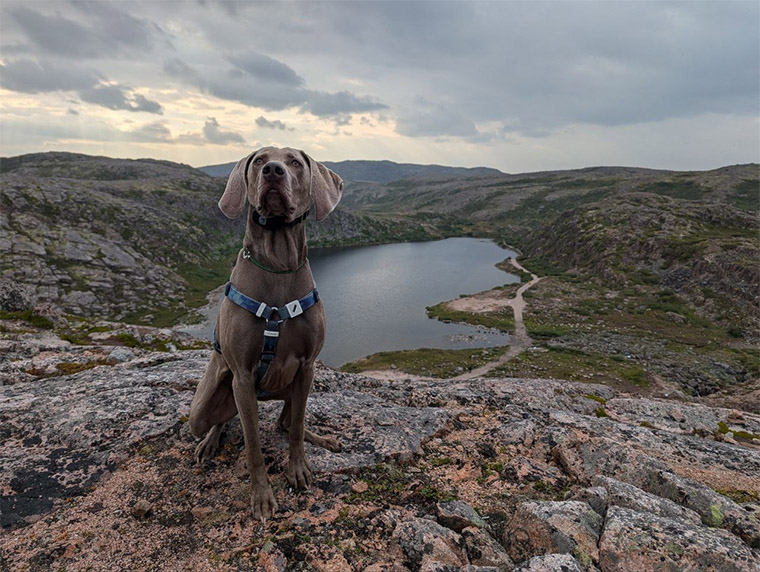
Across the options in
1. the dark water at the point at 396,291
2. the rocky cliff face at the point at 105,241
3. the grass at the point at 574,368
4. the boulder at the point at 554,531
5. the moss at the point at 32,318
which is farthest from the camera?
the rocky cliff face at the point at 105,241

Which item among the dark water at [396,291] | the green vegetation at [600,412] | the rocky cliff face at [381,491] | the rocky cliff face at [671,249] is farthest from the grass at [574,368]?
the rocky cliff face at [381,491]

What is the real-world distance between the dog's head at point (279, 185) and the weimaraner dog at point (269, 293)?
0.04 ft

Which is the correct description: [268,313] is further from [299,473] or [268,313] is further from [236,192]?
[299,473]

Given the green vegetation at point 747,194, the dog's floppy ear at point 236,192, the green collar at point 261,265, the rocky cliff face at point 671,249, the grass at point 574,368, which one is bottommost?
the grass at point 574,368

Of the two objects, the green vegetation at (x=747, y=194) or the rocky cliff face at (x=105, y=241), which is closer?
the rocky cliff face at (x=105, y=241)

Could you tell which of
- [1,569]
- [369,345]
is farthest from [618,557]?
[369,345]

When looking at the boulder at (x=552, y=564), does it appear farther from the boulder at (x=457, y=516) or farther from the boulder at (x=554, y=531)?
the boulder at (x=457, y=516)

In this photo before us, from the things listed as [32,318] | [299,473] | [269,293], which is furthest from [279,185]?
[32,318]

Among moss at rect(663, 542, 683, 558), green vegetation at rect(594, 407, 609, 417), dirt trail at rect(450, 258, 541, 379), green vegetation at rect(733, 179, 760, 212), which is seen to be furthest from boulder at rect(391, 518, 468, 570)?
green vegetation at rect(733, 179, 760, 212)

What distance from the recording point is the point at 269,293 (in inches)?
195

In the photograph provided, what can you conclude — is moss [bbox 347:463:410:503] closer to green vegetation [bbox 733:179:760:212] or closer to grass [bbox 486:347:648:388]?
grass [bbox 486:347:648:388]

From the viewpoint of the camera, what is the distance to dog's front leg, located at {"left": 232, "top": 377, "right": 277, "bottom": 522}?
4.99m

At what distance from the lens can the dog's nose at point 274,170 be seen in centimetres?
435

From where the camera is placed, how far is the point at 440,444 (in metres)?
7.04
